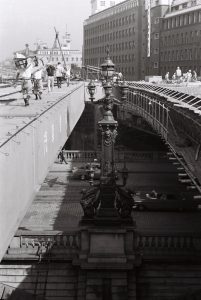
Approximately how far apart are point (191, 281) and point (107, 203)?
5.40 m

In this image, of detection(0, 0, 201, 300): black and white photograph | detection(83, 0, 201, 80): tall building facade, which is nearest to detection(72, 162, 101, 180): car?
detection(0, 0, 201, 300): black and white photograph

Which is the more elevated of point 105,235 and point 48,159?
point 48,159

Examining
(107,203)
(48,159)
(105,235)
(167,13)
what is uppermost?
(167,13)

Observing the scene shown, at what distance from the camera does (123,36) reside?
106 metres

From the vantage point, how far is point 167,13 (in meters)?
90.5

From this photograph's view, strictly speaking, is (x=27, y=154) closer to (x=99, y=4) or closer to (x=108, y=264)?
(x=108, y=264)

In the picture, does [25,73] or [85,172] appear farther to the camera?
[85,172]

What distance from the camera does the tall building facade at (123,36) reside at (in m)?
98.7

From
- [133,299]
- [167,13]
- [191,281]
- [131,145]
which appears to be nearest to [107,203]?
[133,299]

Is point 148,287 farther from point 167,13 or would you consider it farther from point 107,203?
point 167,13

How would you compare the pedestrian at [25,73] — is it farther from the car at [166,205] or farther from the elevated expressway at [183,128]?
the car at [166,205]

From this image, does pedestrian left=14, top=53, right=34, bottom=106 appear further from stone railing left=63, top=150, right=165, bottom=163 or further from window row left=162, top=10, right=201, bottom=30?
window row left=162, top=10, right=201, bottom=30

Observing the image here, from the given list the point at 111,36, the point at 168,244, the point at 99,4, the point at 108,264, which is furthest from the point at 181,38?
the point at 108,264

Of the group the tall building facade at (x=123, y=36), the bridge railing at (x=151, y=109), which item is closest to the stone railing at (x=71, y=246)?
the bridge railing at (x=151, y=109)
